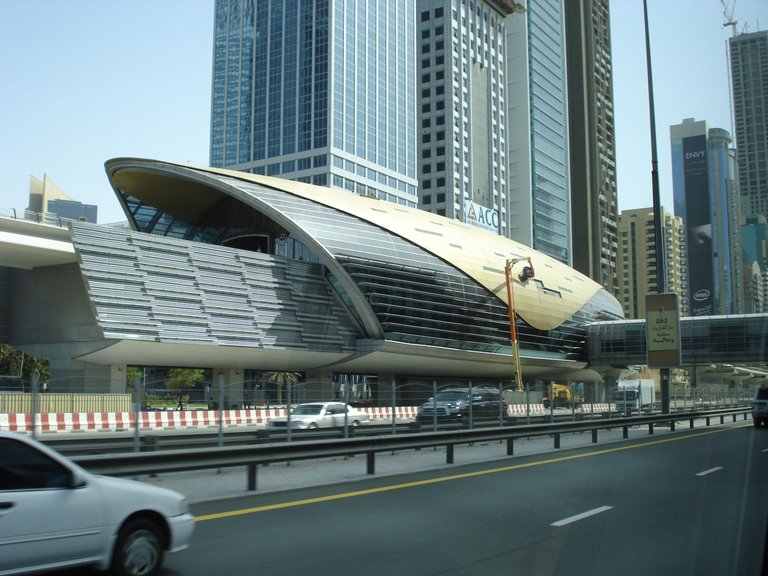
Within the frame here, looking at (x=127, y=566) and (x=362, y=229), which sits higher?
(x=362, y=229)

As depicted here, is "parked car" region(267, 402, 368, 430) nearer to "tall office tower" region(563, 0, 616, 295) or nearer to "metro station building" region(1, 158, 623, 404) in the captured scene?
"metro station building" region(1, 158, 623, 404)

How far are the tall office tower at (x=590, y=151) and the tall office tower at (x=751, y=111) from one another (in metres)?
144

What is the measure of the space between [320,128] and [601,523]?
115 m

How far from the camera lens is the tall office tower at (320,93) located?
397ft

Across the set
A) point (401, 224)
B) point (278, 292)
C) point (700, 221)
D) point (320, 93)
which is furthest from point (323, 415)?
point (700, 221)

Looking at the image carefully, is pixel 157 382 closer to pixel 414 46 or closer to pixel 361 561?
pixel 361 561

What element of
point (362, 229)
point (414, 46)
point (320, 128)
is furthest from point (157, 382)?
point (414, 46)

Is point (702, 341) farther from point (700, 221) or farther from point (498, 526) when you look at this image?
point (498, 526)

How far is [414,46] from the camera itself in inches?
5320

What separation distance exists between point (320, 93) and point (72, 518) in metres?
120

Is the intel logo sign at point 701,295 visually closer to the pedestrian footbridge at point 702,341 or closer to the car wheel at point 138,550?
the pedestrian footbridge at point 702,341

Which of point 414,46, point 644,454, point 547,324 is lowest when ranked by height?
point 644,454

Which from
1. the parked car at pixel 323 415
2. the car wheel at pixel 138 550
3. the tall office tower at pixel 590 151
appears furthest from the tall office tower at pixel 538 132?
the car wheel at pixel 138 550

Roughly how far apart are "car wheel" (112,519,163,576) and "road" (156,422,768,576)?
286 millimetres
